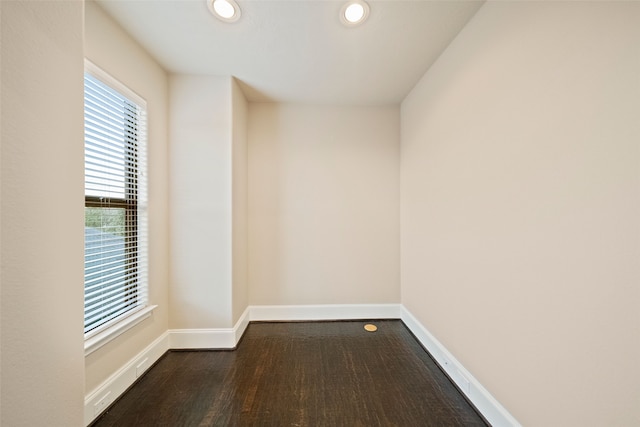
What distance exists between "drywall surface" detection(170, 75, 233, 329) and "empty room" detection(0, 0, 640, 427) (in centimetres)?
2

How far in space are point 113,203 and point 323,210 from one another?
1.86 metres

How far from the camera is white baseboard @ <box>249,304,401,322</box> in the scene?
271 centimetres

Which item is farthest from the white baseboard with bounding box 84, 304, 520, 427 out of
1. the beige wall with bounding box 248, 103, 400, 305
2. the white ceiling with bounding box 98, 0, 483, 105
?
the white ceiling with bounding box 98, 0, 483, 105

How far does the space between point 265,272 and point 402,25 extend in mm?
2546

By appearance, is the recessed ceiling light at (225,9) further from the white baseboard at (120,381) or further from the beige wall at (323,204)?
the white baseboard at (120,381)

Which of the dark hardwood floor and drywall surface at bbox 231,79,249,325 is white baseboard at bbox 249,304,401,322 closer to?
drywall surface at bbox 231,79,249,325

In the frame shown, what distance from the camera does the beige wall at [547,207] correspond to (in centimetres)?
84

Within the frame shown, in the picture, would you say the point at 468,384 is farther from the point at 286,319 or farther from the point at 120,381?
the point at 120,381

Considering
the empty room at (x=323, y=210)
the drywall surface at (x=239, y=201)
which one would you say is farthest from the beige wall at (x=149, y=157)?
the drywall surface at (x=239, y=201)

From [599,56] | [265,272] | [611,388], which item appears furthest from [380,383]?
[599,56]

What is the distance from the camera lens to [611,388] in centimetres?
86

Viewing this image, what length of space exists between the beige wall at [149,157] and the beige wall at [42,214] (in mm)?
964

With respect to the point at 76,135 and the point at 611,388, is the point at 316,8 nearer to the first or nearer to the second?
the point at 76,135

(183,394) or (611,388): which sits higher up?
(611,388)
